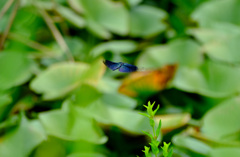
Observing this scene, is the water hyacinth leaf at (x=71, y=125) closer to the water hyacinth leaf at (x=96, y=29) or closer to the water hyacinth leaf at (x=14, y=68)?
the water hyacinth leaf at (x=14, y=68)

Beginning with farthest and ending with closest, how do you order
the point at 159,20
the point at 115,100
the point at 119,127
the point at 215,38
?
the point at 159,20
the point at 215,38
the point at 115,100
the point at 119,127

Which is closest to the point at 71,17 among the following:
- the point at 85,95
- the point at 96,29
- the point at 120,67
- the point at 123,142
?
the point at 96,29

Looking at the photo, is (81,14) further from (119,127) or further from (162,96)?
(119,127)

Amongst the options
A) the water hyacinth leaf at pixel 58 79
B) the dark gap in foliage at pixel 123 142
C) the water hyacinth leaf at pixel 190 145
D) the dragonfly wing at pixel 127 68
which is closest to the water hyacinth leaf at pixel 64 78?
the water hyacinth leaf at pixel 58 79

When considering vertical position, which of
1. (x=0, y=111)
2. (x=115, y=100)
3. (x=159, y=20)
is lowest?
(x=0, y=111)

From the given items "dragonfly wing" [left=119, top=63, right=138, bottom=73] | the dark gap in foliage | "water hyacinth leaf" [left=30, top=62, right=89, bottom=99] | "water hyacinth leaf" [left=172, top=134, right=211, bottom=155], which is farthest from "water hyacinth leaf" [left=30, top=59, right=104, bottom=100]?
"dragonfly wing" [left=119, top=63, right=138, bottom=73]

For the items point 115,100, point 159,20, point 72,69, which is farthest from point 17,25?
point 159,20

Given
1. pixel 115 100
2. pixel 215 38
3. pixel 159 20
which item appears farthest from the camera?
pixel 159 20
